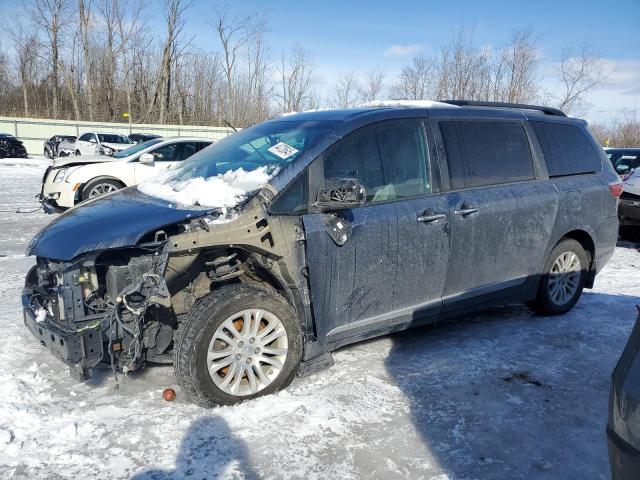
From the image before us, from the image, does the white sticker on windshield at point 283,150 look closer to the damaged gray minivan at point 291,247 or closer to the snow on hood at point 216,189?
the damaged gray minivan at point 291,247

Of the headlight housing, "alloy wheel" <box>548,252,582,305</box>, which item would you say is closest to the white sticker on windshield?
"alloy wheel" <box>548,252,582,305</box>

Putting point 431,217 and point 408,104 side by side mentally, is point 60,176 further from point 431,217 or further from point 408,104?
point 431,217

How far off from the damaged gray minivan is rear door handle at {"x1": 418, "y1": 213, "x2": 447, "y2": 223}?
0.6 inches

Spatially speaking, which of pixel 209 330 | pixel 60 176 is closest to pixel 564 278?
pixel 209 330

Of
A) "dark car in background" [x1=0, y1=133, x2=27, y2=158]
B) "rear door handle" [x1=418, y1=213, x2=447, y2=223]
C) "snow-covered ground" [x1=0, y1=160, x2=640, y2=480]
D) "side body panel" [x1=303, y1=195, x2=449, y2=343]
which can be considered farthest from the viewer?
"dark car in background" [x1=0, y1=133, x2=27, y2=158]

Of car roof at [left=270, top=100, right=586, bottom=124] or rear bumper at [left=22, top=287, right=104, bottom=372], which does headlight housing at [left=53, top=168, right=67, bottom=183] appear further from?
rear bumper at [left=22, top=287, right=104, bottom=372]

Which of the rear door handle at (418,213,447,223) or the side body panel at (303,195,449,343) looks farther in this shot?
the rear door handle at (418,213,447,223)

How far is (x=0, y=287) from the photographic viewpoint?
5.61 meters

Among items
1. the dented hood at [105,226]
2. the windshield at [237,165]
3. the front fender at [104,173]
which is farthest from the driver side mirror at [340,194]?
the front fender at [104,173]

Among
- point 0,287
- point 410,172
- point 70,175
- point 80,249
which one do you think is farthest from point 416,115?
point 70,175

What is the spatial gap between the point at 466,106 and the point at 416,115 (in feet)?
2.44

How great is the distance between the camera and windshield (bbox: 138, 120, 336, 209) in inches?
138

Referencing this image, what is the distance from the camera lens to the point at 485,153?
14.5 ft

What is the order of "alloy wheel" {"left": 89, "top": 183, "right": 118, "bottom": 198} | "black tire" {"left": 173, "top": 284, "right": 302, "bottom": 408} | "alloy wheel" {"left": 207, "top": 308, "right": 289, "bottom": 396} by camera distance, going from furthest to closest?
"alloy wheel" {"left": 89, "top": 183, "right": 118, "bottom": 198}
"alloy wheel" {"left": 207, "top": 308, "right": 289, "bottom": 396}
"black tire" {"left": 173, "top": 284, "right": 302, "bottom": 408}
